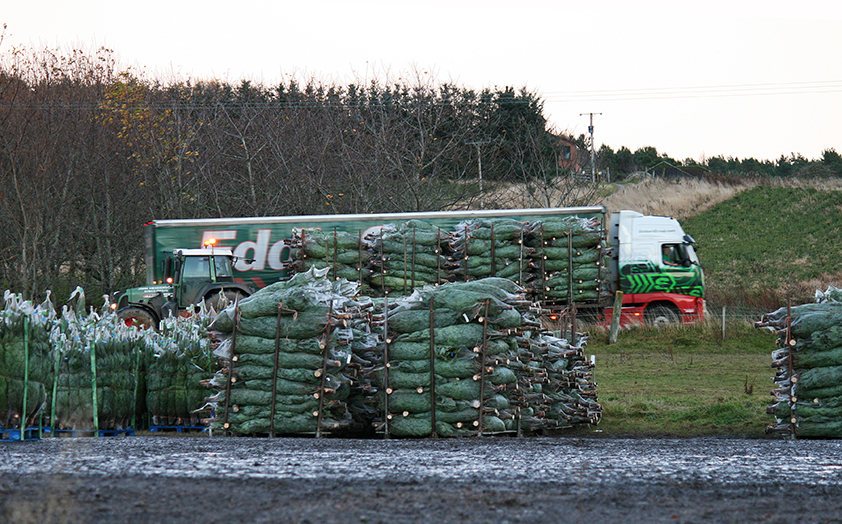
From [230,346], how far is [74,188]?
22.9 meters

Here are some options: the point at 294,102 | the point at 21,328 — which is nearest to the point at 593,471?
the point at 21,328

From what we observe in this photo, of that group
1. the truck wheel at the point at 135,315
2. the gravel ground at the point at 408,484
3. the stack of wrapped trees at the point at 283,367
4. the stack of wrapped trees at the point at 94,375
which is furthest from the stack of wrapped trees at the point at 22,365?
the truck wheel at the point at 135,315

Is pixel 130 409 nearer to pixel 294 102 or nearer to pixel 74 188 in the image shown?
pixel 74 188

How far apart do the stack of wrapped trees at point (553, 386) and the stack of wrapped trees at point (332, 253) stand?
768 centimetres

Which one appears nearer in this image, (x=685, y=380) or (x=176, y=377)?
(x=176, y=377)

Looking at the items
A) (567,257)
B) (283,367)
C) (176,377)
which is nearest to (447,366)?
(283,367)

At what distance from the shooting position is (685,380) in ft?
58.5

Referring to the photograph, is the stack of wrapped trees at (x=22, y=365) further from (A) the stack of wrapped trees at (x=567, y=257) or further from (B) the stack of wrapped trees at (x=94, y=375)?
(A) the stack of wrapped trees at (x=567, y=257)

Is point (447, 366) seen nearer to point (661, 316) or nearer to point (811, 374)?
point (811, 374)

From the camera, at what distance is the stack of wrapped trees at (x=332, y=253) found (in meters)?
21.0

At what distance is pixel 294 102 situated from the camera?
38281 mm

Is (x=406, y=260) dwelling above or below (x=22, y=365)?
above

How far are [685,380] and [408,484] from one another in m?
12.9

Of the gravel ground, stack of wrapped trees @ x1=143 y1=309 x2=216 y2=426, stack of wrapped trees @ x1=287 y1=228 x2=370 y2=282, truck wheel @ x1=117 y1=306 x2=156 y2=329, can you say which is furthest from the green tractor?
the gravel ground
